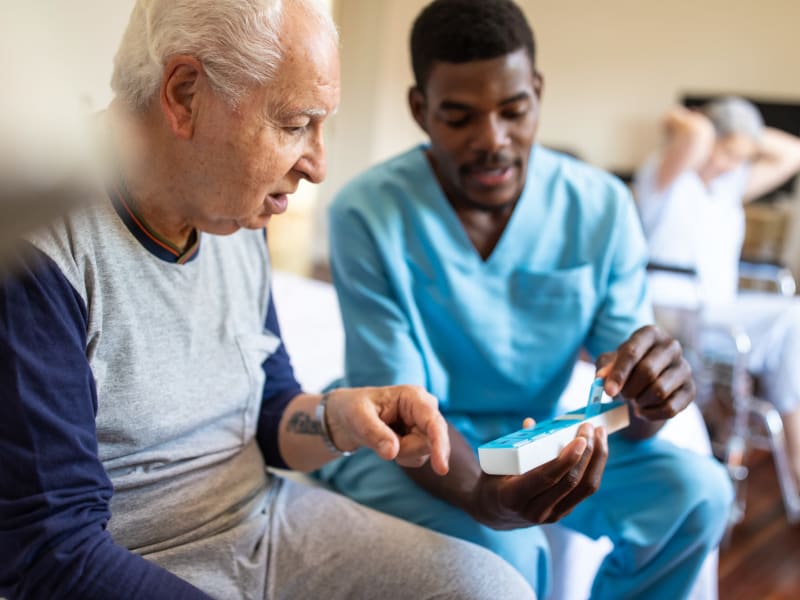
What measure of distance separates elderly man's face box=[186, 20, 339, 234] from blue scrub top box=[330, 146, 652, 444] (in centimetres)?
41

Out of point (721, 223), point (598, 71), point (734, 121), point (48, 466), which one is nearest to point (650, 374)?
point (48, 466)

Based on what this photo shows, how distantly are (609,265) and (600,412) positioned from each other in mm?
385

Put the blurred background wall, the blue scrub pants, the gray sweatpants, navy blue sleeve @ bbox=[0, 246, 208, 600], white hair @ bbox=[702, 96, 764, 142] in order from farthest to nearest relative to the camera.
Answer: the blurred background wall
white hair @ bbox=[702, 96, 764, 142]
the blue scrub pants
the gray sweatpants
navy blue sleeve @ bbox=[0, 246, 208, 600]

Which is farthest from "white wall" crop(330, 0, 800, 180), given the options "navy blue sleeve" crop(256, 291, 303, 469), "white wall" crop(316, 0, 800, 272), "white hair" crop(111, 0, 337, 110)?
"white hair" crop(111, 0, 337, 110)

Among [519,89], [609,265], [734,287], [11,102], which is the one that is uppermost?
[11,102]

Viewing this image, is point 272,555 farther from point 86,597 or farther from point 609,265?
point 609,265

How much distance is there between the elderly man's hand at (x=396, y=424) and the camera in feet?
3.07

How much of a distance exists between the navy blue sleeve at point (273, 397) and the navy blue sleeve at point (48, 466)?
372 millimetres

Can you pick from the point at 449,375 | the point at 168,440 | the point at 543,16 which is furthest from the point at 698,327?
the point at 543,16

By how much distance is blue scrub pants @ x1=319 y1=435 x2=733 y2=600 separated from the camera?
1.21m

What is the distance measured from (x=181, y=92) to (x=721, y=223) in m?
2.61

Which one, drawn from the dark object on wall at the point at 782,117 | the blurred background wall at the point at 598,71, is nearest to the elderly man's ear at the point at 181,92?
the blurred background wall at the point at 598,71

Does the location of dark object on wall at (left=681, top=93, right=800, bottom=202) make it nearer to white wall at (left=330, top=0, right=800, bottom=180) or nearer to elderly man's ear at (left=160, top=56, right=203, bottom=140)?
white wall at (left=330, top=0, right=800, bottom=180)

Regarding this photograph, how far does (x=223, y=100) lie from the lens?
0.85 m
